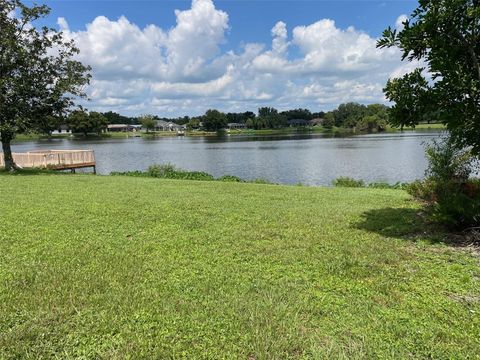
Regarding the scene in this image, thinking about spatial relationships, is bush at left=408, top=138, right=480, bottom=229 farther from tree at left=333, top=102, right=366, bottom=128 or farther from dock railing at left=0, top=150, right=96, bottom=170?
tree at left=333, top=102, right=366, bottom=128

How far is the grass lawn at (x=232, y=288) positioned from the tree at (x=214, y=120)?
12941 centimetres

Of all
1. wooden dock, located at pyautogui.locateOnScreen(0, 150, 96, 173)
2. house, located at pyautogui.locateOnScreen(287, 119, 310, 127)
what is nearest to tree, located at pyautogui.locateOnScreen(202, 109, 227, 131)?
house, located at pyautogui.locateOnScreen(287, 119, 310, 127)

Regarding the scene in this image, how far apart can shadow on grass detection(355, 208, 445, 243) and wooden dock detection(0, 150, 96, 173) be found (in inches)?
799

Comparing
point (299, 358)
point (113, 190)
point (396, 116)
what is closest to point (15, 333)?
point (299, 358)

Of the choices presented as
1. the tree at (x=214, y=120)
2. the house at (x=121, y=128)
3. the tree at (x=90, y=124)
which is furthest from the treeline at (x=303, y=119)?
the tree at (x=90, y=124)

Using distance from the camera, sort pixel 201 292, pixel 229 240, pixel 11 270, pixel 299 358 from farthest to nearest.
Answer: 1. pixel 229 240
2. pixel 11 270
3. pixel 201 292
4. pixel 299 358

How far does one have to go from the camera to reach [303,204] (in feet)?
29.6

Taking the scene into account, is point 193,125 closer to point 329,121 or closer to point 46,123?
point 329,121

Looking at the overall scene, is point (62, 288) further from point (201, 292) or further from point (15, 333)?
point (201, 292)

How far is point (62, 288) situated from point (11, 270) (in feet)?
3.22

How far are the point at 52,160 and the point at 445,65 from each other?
22.5 metres

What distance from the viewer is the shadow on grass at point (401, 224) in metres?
5.97

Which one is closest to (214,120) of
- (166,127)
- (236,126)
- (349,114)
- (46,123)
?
(236,126)

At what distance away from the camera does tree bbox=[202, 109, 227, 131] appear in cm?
13425
